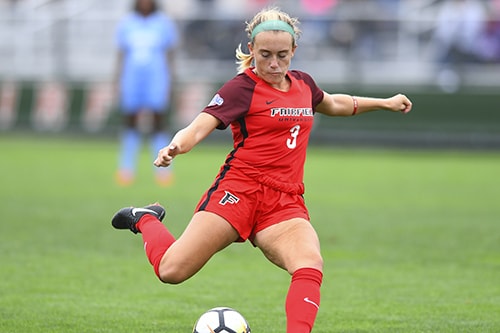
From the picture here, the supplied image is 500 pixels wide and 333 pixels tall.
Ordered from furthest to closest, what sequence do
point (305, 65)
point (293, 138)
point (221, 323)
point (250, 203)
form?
point (305, 65) < point (293, 138) < point (250, 203) < point (221, 323)

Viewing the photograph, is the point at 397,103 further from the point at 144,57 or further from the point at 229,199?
the point at 144,57

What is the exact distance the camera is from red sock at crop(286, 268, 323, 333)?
18.3 ft

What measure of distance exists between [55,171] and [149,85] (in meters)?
3.16

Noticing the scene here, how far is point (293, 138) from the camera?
→ 6.18 m

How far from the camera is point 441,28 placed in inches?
884

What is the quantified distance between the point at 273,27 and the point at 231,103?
52 centimetres

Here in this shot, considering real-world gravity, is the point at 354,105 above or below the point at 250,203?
above

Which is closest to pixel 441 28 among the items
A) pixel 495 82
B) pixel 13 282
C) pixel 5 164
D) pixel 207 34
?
pixel 495 82

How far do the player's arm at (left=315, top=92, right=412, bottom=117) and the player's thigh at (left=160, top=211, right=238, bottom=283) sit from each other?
1.12m

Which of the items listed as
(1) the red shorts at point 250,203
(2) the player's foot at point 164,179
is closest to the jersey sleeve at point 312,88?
(1) the red shorts at point 250,203

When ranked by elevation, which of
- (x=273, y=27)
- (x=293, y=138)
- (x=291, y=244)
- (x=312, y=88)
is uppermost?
(x=273, y=27)

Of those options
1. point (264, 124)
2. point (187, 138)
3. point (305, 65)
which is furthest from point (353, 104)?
point (305, 65)

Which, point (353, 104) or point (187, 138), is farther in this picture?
point (353, 104)

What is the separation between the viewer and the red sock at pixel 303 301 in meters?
5.57
